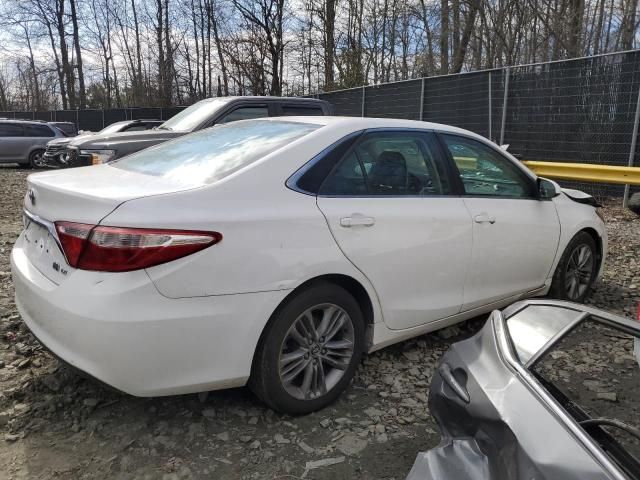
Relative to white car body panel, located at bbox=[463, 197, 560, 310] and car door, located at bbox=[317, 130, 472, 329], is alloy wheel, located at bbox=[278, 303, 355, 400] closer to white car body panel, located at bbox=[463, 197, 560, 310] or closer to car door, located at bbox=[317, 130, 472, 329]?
car door, located at bbox=[317, 130, 472, 329]

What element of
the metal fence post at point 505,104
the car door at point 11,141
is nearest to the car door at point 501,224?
the metal fence post at point 505,104

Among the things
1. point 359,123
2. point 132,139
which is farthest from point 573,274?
point 132,139

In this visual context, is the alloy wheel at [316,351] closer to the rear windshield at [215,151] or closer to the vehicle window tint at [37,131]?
the rear windshield at [215,151]

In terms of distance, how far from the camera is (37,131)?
16.7 metres

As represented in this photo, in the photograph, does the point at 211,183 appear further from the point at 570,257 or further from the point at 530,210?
the point at 570,257

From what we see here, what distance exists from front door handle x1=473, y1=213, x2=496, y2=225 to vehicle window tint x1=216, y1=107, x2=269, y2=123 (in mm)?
4970

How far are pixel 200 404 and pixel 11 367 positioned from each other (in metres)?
1.29

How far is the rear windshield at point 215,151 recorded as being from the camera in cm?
272

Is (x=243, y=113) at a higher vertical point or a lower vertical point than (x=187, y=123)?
higher

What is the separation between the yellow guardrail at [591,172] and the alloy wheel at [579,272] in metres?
3.55

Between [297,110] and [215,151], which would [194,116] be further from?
[215,151]

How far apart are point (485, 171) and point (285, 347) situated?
2.00m

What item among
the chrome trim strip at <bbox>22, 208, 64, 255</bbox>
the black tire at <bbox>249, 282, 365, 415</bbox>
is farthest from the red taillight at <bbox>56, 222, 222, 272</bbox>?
the black tire at <bbox>249, 282, 365, 415</bbox>

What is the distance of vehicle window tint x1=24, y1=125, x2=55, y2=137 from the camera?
54.2 feet
